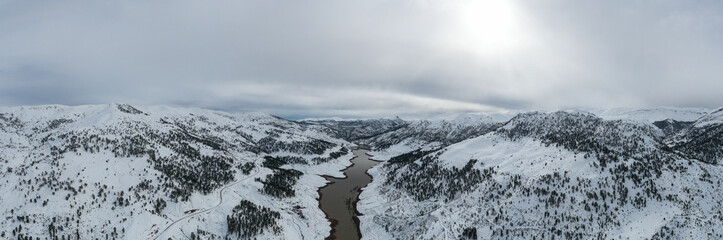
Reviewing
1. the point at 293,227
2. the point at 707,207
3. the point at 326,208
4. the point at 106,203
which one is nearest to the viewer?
the point at 707,207

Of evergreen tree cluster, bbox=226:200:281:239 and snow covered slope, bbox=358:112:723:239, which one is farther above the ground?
snow covered slope, bbox=358:112:723:239

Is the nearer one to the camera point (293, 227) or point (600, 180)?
point (600, 180)

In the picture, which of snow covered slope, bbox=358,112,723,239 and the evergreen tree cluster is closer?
snow covered slope, bbox=358,112,723,239

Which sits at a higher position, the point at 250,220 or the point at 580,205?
the point at 580,205

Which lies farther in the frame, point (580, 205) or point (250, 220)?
point (250, 220)

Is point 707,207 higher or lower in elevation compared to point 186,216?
higher

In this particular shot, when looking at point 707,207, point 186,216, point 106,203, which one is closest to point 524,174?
point 707,207

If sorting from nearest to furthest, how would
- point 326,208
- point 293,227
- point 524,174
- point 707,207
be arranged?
point 707,207 < point 293,227 < point 524,174 < point 326,208

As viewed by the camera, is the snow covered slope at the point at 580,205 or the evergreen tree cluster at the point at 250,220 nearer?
the snow covered slope at the point at 580,205

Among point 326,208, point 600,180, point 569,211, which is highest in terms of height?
point 600,180

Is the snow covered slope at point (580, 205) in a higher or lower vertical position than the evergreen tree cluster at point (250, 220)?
higher

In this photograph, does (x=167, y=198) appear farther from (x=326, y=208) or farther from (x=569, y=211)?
(x=569, y=211)
